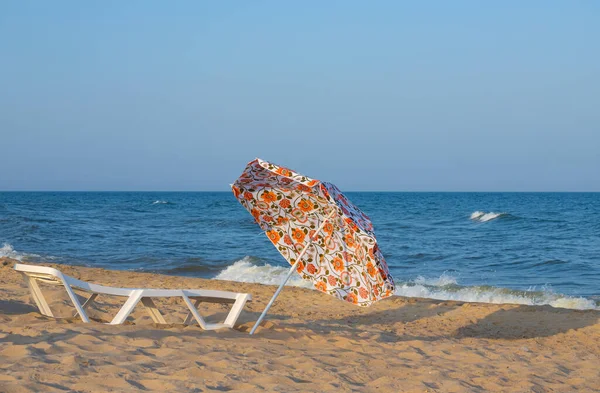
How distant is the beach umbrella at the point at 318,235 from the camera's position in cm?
587

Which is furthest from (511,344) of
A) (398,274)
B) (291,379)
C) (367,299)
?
(398,274)

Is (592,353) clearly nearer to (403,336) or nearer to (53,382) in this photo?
(403,336)

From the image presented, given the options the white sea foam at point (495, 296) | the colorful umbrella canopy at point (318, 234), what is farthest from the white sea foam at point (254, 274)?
the colorful umbrella canopy at point (318, 234)

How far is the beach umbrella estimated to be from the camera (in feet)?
19.2

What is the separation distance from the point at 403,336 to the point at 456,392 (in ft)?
8.62

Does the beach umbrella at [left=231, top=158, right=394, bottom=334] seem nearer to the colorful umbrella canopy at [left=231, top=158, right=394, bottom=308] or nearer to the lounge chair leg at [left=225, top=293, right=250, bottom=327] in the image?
the colorful umbrella canopy at [left=231, top=158, right=394, bottom=308]

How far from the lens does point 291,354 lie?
216 inches

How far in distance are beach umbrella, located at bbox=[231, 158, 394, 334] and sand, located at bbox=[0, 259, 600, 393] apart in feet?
2.01

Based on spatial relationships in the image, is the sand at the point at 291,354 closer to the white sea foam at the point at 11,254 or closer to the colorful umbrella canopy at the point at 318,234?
the colorful umbrella canopy at the point at 318,234

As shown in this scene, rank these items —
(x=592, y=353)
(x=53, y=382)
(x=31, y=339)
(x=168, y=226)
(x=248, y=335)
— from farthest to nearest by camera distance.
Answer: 1. (x=168, y=226)
2. (x=592, y=353)
3. (x=248, y=335)
4. (x=31, y=339)
5. (x=53, y=382)

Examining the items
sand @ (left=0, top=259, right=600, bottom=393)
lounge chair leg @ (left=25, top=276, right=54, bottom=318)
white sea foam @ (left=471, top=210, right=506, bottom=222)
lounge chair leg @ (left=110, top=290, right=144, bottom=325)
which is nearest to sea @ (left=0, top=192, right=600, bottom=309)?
white sea foam @ (left=471, top=210, right=506, bottom=222)

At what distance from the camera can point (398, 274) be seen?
14.5 meters

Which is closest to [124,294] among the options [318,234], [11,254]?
[318,234]

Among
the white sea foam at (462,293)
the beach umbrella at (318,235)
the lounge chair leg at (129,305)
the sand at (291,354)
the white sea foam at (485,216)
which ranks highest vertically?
the beach umbrella at (318,235)
